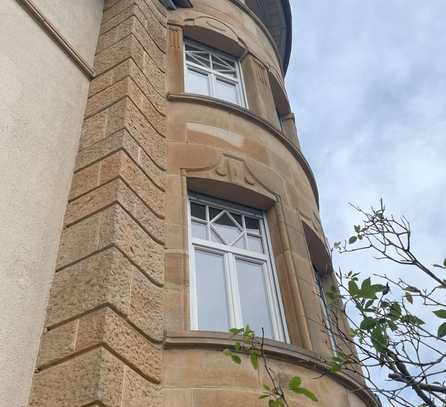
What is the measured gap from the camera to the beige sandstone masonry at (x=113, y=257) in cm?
427

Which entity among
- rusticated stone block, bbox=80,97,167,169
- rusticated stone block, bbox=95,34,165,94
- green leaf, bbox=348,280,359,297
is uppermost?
rusticated stone block, bbox=95,34,165,94

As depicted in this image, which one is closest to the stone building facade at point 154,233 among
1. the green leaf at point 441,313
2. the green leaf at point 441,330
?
the green leaf at point 441,330

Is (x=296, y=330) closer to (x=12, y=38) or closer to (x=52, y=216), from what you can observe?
(x=52, y=216)

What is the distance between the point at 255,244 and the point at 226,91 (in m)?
3.74

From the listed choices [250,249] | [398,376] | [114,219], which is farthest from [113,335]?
[250,249]

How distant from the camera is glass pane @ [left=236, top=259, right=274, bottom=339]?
21.0 feet

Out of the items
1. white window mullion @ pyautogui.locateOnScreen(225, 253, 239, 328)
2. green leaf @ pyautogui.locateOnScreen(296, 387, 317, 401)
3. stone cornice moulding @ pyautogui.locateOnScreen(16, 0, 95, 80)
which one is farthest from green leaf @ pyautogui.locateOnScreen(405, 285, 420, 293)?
stone cornice moulding @ pyautogui.locateOnScreen(16, 0, 95, 80)

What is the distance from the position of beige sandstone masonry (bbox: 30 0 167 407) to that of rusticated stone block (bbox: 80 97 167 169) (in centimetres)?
2

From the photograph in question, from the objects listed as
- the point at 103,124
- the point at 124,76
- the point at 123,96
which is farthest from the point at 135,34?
the point at 103,124

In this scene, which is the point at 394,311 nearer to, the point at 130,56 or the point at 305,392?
the point at 305,392

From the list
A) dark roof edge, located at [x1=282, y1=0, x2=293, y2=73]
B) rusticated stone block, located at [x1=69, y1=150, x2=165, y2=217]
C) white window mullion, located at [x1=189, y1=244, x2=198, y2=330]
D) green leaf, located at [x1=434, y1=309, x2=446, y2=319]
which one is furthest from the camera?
dark roof edge, located at [x1=282, y1=0, x2=293, y2=73]

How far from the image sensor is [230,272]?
21.8 feet

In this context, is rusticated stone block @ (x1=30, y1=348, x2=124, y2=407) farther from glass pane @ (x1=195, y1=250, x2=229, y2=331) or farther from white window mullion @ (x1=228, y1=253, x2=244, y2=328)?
white window mullion @ (x1=228, y1=253, x2=244, y2=328)

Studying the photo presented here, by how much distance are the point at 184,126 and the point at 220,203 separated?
1240mm
